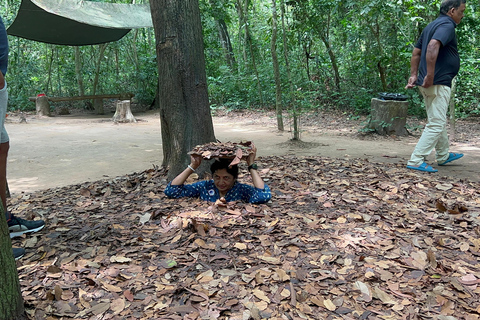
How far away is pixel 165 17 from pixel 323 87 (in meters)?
9.15

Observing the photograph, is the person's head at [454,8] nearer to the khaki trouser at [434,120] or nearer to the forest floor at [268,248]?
the khaki trouser at [434,120]

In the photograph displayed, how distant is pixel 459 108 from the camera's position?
952cm

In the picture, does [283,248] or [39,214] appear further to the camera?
[39,214]

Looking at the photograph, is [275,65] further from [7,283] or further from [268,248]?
[7,283]

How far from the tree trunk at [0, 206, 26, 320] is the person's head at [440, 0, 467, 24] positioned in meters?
4.66

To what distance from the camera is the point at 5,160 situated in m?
2.58

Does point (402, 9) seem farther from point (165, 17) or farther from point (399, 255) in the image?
point (399, 255)

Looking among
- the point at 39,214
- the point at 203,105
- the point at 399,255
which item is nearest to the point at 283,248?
the point at 399,255

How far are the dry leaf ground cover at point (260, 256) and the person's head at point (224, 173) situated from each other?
190 millimetres

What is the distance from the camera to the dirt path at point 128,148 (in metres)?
4.95

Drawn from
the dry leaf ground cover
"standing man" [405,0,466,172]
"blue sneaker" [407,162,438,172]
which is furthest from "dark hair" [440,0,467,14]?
the dry leaf ground cover

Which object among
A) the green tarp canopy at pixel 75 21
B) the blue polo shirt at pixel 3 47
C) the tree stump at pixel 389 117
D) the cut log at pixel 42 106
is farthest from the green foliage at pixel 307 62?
the blue polo shirt at pixel 3 47

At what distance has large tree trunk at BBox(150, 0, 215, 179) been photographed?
3.54m

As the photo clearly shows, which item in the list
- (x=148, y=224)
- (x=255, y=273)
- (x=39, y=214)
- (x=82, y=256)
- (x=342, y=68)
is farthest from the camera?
(x=342, y=68)
